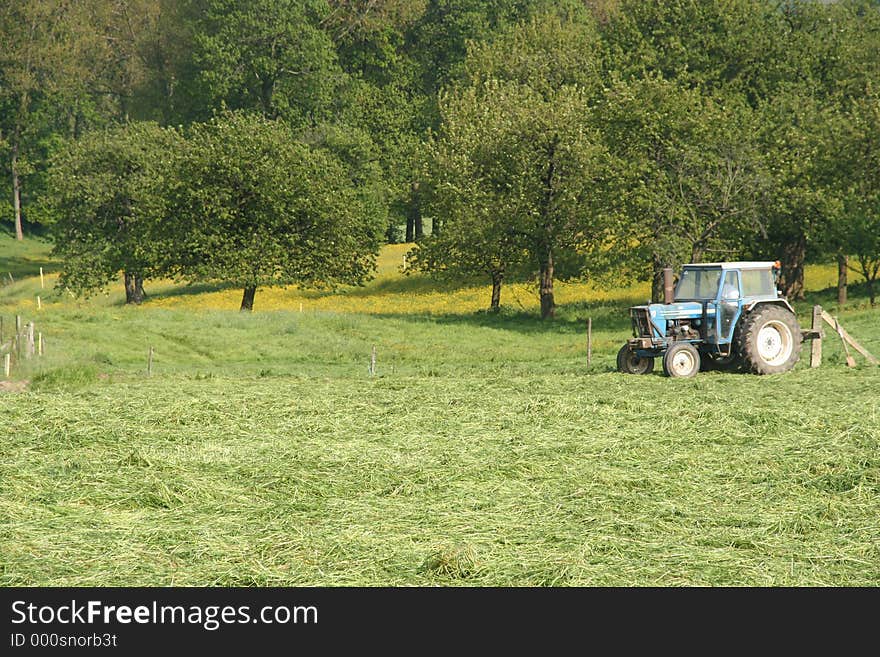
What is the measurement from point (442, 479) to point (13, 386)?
13107mm

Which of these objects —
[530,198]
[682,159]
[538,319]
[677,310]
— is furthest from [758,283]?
[530,198]

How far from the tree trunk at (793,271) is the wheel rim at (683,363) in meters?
23.9

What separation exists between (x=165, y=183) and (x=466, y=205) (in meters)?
13.6

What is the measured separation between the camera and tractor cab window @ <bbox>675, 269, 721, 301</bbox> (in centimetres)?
2153

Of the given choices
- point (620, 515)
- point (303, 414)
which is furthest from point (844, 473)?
point (303, 414)

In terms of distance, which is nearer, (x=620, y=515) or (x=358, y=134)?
(x=620, y=515)

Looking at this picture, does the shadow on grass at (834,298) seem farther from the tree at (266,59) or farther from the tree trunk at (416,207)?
the tree at (266,59)

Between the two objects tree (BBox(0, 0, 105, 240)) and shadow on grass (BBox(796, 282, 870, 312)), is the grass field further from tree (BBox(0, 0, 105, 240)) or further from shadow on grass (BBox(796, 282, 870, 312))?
tree (BBox(0, 0, 105, 240))

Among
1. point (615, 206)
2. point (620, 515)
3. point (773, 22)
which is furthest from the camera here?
point (773, 22)

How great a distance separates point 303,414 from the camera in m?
15.4

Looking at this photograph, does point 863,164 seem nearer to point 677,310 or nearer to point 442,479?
point 677,310

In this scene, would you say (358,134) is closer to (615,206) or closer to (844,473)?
(615,206)

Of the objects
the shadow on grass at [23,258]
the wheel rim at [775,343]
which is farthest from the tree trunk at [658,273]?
the shadow on grass at [23,258]

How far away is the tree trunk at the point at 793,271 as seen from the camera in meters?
42.7
